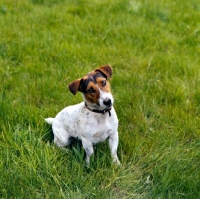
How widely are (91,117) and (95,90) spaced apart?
0.32 meters

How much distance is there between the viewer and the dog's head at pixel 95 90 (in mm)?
3014

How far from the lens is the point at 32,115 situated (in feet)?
12.7

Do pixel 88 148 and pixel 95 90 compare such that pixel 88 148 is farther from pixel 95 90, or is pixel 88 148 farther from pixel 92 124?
pixel 95 90

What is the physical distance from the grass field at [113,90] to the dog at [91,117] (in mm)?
130

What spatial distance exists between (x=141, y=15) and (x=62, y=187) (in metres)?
4.45

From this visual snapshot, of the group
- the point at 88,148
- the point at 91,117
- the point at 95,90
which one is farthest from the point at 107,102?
the point at 88,148

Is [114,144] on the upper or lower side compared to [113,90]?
lower

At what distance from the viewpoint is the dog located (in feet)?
10.0

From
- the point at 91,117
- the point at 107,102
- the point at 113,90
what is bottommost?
the point at 113,90

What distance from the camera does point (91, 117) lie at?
3250 mm

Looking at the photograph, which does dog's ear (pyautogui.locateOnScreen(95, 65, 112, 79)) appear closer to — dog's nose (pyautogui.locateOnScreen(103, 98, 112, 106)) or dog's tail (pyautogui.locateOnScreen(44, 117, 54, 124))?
dog's nose (pyautogui.locateOnScreen(103, 98, 112, 106))

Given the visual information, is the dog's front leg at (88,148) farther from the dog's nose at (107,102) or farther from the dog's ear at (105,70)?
the dog's ear at (105,70)

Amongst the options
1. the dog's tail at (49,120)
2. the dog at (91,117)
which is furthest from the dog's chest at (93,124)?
the dog's tail at (49,120)

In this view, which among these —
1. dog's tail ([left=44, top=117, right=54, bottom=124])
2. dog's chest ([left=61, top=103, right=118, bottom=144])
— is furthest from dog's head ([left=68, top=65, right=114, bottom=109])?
dog's tail ([left=44, top=117, right=54, bottom=124])
